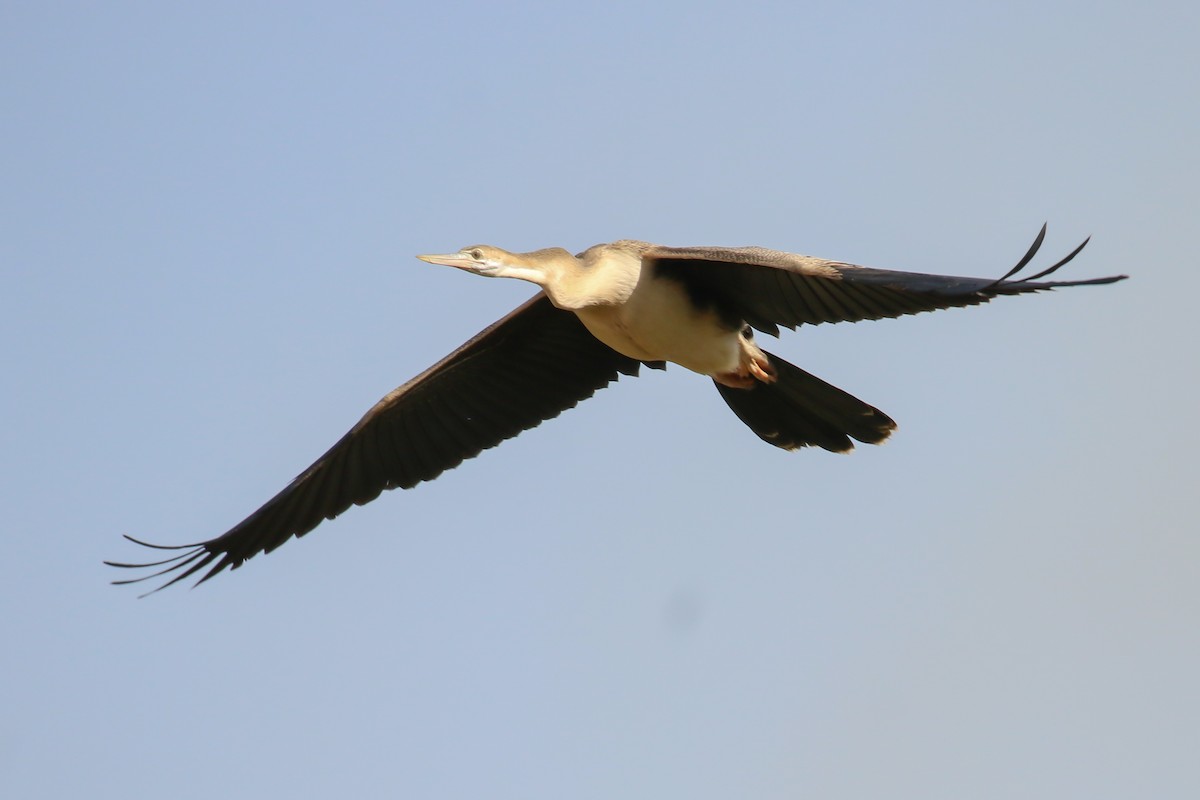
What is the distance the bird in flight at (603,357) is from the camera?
914 centimetres

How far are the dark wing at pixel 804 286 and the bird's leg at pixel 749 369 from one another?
0.74 ft

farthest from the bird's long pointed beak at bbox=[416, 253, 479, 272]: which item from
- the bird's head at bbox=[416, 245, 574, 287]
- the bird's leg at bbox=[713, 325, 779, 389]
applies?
the bird's leg at bbox=[713, 325, 779, 389]

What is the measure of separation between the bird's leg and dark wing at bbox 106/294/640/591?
107 centimetres

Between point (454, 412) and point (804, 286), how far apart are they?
132 inches

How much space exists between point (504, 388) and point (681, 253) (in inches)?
100

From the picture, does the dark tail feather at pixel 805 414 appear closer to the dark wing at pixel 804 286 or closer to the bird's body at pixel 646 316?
the bird's body at pixel 646 316

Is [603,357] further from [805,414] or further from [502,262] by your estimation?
[502,262]

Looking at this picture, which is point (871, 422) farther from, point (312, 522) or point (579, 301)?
point (312, 522)

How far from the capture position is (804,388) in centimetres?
1065

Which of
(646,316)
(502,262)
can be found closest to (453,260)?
(502,262)

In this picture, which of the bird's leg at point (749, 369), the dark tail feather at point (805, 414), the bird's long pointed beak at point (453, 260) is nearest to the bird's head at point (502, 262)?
the bird's long pointed beak at point (453, 260)

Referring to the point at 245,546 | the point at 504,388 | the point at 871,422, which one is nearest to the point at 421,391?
the point at 504,388

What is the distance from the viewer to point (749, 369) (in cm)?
1049

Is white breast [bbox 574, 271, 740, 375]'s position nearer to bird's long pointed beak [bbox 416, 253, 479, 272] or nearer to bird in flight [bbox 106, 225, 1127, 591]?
bird in flight [bbox 106, 225, 1127, 591]
